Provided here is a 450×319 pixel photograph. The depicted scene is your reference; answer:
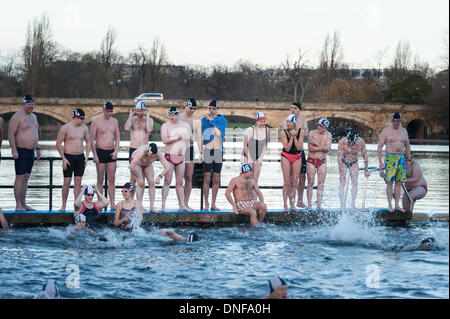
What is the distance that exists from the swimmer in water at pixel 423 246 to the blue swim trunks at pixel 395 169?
6.95 feet

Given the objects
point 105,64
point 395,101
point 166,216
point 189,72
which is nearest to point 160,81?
point 105,64

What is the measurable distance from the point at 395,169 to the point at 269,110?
161 ft

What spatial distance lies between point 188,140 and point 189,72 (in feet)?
269

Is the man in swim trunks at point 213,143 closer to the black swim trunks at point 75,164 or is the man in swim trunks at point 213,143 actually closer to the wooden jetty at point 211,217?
the wooden jetty at point 211,217

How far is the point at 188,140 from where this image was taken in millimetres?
10719

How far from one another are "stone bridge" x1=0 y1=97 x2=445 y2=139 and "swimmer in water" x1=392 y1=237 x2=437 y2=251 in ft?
159

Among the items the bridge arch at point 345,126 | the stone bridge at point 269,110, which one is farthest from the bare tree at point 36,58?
the bridge arch at point 345,126

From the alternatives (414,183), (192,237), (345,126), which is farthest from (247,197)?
(345,126)

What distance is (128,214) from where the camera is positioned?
10273 mm

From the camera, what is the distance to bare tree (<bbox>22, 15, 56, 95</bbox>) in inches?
2486

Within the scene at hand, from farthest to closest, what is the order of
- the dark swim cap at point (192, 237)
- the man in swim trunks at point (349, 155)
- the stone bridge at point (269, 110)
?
the stone bridge at point (269, 110) < the man in swim trunks at point (349, 155) < the dark swim cap at point (192, 237)

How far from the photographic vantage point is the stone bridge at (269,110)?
5773cm

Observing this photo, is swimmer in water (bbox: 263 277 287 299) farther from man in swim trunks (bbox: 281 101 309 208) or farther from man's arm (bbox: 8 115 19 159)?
man's arm (bbox: 8 115 19 159)

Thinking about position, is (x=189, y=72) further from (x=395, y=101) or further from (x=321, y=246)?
(x=321, y=246)
